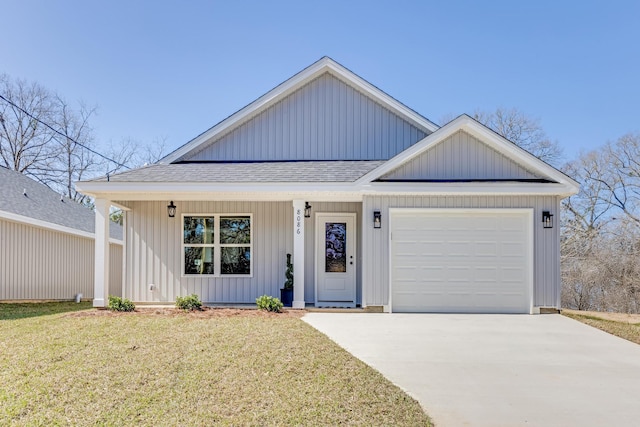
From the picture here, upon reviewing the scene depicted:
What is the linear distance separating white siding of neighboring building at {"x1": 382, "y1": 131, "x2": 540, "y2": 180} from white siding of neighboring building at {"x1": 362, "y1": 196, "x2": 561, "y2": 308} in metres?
0.46

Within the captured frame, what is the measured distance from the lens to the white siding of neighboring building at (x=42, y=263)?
11.9m

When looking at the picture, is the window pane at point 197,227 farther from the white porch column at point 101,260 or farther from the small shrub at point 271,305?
the small shrub at point 271,305

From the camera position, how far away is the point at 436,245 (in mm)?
9344

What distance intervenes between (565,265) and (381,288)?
15551 millimetres

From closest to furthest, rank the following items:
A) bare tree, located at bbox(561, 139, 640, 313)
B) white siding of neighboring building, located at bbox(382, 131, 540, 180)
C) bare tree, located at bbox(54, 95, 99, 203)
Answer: white siding of neighboring building, located at bbox(382, 131, 540, 180) → bare tree, located at bbox(561, 139, 640, 313) → bare tree, located at bbox(54, 95, 99, 203)

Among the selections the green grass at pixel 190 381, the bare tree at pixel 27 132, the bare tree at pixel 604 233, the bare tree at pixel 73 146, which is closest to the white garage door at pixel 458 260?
the green grass at pixel 190 381

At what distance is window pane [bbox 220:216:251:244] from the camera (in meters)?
10.8

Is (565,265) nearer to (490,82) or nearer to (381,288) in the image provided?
(490,82)

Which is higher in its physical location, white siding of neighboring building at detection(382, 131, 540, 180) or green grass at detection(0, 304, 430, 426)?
white siding of neighboring building at detection(382, 131, 540, 180)

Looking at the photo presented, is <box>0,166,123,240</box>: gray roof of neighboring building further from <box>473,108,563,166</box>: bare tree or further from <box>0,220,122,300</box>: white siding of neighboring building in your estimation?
<box>473,108,563,166</box>: bare tree

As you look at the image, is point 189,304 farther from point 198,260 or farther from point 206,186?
point 206,186

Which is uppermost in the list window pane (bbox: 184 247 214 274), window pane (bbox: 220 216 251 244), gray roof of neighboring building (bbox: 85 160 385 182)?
gray roof of neighboring building (bbox: 85 160 385 182)

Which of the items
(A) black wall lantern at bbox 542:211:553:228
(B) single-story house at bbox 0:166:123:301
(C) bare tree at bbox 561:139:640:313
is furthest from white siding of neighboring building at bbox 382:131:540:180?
(C) bare tree at bbox 561:139:640:313

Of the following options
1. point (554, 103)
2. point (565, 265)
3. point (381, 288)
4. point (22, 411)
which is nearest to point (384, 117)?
point (381, 288)
